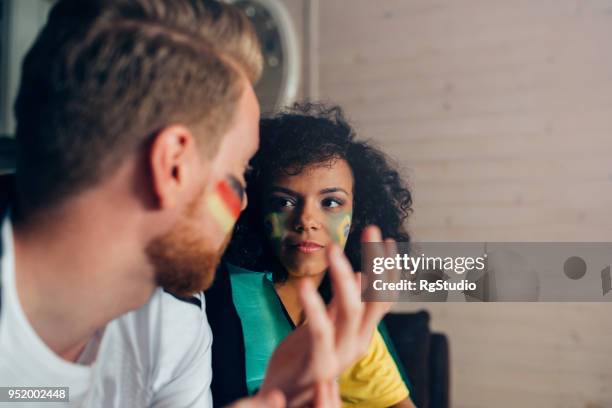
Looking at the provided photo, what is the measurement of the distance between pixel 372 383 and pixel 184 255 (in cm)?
27

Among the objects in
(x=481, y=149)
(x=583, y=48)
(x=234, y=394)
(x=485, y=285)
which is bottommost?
(x=234, y=394)

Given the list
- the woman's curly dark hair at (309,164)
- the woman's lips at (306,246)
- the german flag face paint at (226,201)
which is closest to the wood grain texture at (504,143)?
the woman's curly dark hair at (309,164)

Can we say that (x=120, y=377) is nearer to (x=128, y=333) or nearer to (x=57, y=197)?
(x=128, y=333)

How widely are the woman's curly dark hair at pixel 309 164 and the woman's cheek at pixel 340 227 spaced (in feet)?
0.08

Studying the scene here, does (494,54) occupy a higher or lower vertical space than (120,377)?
higher

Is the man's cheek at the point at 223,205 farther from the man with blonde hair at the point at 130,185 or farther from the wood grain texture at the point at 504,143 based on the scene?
the wood grain texture at the point at 504,143

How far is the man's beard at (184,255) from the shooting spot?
401 mm

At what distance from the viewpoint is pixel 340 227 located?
514 mm

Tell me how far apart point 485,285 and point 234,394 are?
0.93 ft

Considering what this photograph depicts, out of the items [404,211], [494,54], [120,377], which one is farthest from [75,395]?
[494,54]

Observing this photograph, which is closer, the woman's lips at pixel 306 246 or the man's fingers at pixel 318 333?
the man's fingers at pixel 318 333

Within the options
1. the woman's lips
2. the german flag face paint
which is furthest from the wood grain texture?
the german flag face paint

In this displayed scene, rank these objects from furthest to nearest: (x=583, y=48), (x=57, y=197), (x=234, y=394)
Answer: (x=583, y=48) → (x=234, y=394) → (x=57, y=197)

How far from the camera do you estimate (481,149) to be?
77 cm
